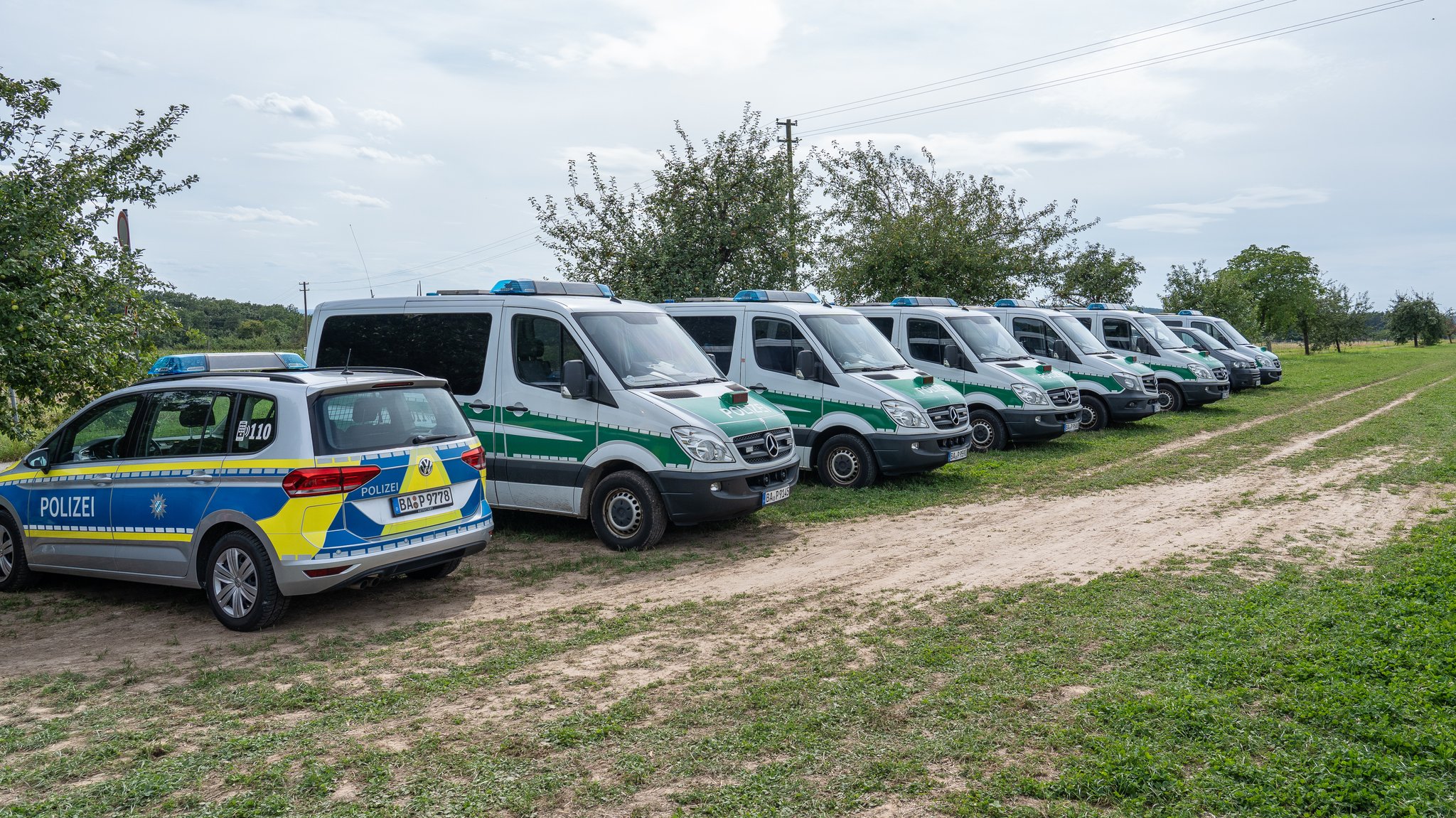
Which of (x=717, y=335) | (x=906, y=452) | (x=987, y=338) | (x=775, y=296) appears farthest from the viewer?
(x=987, y=338)

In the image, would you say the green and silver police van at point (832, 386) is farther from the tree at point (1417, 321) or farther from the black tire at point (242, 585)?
the tree at point (1417, 321)

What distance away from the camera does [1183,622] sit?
5895mm

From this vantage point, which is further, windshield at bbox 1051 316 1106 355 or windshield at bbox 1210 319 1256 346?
windshield at bbox 1210 319 1256 346

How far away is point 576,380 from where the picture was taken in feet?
28.1

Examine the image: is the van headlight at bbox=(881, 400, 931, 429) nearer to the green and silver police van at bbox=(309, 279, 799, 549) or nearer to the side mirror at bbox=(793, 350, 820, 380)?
the side mirror at bbox=(793, 350, 820, 380)

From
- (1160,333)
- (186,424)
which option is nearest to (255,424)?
(186,424)

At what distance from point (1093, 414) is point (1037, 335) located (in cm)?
174

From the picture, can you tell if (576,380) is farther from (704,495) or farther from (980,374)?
(980,374)

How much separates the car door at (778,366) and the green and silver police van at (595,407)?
193cm

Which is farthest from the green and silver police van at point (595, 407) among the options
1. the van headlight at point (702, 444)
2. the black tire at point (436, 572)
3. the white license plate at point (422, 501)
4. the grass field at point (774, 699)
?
the white license plate at point (422, 501)

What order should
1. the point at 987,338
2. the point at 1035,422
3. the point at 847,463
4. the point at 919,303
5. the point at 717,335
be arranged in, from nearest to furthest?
the point at 847,463 < the point at 717,335 < the point at 1035,422 < the point at 987,338 < the point at 919,303

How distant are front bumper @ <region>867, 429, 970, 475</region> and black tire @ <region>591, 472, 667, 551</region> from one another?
344 centimetres

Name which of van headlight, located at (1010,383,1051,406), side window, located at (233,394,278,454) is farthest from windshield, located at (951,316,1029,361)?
side window, located at (233,394,278,454)

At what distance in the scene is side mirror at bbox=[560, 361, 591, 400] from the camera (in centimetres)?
855
